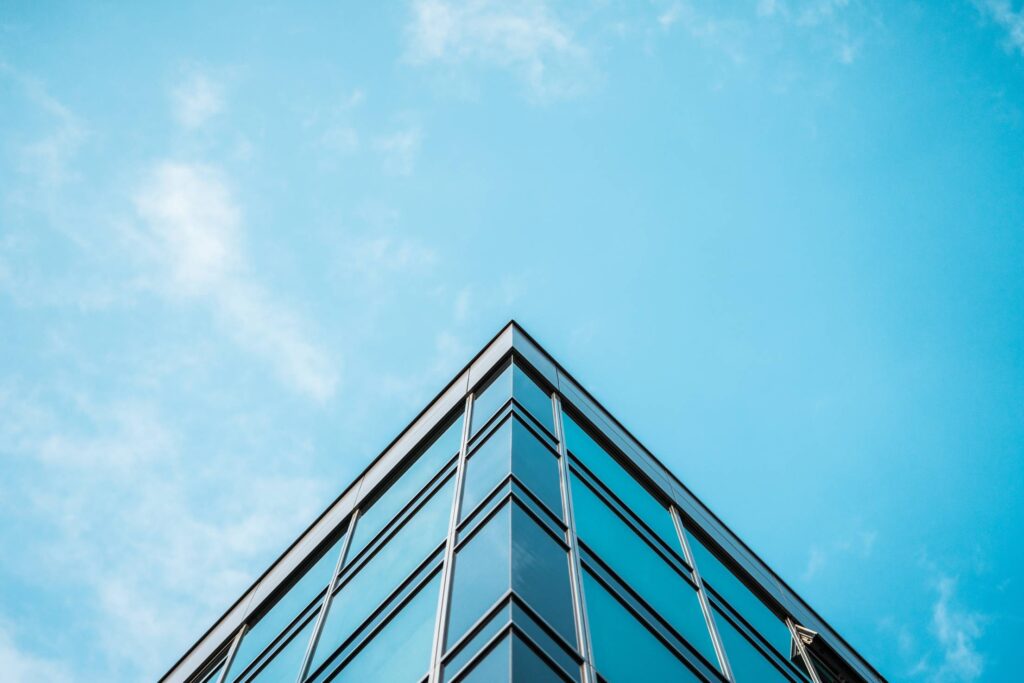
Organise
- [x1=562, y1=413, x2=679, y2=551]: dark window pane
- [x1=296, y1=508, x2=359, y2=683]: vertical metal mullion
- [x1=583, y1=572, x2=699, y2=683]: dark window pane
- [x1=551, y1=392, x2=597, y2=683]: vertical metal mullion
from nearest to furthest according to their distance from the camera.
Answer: [x1=551, y1=392, x2=597, y2=683]: vertical metal mullion → [x1=583, y1=572, x2=699, y2=683]: dark window pane → [x1=296, y1=508, x2=359, y2=683]: vertical metal mullion → [x1=562, y1=413, x2=679, y2=551]: dark window pane

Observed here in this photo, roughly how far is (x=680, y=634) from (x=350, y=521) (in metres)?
6.34

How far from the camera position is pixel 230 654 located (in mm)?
13508

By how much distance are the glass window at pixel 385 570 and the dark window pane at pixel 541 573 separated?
1431mm

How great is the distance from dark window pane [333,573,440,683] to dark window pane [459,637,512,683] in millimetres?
833

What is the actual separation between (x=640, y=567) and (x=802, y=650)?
4.71 m

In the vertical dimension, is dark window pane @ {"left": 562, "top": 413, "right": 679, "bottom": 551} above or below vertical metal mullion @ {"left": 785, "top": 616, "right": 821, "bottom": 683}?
above

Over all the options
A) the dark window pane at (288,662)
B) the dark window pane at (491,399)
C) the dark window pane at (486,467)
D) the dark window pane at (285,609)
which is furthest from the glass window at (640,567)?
the dark window pane at (285,609)

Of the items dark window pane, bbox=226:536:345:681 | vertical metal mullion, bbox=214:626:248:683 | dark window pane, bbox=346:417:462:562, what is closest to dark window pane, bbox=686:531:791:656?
dark window pane, bbox=346:417:462:562

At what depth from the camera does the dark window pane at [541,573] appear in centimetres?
697

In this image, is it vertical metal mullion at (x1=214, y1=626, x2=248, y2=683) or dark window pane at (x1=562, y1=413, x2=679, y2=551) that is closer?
dark window pane at (x1=562, y1=413, x2=679, y2=551)

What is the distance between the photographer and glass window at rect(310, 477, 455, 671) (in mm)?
9344

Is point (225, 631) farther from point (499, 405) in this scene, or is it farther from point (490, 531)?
point (490, 531)

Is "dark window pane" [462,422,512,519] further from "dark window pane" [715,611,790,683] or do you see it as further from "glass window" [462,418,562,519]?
"dark window pane" [715,611,790,683]

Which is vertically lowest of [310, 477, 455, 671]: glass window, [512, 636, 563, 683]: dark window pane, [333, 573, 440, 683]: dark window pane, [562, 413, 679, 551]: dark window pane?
[512, 636, 563, 683]: dark window pane
